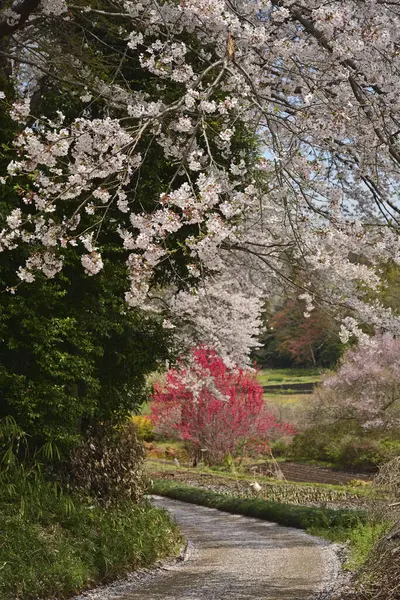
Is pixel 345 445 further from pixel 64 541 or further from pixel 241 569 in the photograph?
pixel 64 541

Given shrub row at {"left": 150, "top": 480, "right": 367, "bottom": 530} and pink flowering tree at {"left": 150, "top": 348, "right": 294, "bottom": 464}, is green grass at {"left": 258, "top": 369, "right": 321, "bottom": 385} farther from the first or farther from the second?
shrub row at {"left": 150, "top": 480, "right": 367, "bottom": 530}

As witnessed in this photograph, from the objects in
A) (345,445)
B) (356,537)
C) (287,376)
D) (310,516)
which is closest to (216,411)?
(345,445)

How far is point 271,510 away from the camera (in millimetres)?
13383

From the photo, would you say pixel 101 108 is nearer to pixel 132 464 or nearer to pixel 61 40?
pixel 61 40

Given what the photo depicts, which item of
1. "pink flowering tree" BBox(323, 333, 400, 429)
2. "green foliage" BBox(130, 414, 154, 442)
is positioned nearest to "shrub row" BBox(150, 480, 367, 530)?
"pink flowering tree" BBox(323, 333, 400, 429)

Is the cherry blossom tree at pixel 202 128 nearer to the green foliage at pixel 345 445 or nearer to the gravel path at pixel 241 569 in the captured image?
the gravel path at pixel 241 569

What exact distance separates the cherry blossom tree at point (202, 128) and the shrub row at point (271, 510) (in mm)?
3568

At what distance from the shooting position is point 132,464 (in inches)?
373

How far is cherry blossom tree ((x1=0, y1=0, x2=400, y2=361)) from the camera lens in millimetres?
5594

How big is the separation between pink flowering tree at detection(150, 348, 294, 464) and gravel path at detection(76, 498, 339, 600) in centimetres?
763

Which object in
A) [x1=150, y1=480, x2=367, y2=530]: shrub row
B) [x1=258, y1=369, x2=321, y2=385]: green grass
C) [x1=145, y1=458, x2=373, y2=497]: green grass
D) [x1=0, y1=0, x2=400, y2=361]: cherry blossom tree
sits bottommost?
[x1=145, y1=458, x2=373, y2=497]: green grass

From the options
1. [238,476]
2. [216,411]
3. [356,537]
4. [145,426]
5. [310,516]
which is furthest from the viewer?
[145,426]

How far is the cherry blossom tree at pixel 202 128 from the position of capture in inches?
220

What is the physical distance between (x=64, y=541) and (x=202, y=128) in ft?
13.1
